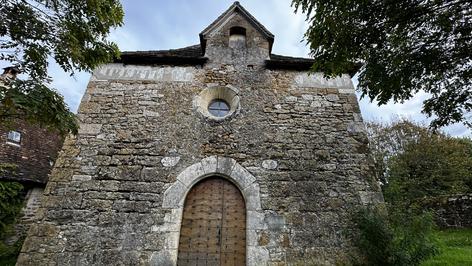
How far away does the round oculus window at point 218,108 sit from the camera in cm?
639

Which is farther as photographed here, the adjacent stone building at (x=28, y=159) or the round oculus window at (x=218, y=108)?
the adjacent stone building at (x=28, y=159)

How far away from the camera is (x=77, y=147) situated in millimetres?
5613

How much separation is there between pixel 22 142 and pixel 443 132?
76.8ft

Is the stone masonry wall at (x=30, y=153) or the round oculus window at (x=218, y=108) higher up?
the stone masonry wall at (x=30, y=153)

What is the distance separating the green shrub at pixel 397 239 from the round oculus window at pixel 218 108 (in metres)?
3.56

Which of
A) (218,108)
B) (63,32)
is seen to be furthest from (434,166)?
(63,32)

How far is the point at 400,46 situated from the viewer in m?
4.31

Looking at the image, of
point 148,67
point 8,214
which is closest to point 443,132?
point 148,67

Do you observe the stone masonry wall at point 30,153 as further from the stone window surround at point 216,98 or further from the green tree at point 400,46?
the green tree at point 400,46

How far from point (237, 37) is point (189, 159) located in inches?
146

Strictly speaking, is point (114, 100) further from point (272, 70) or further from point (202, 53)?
point (272, 70)

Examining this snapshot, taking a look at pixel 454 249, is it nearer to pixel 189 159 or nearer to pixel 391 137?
pixel 189 159

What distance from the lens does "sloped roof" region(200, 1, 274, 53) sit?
7.26 metres

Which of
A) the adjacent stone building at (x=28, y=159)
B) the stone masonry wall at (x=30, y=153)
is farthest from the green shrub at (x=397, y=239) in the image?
the stone masonry wall at (x=30, y=153)
